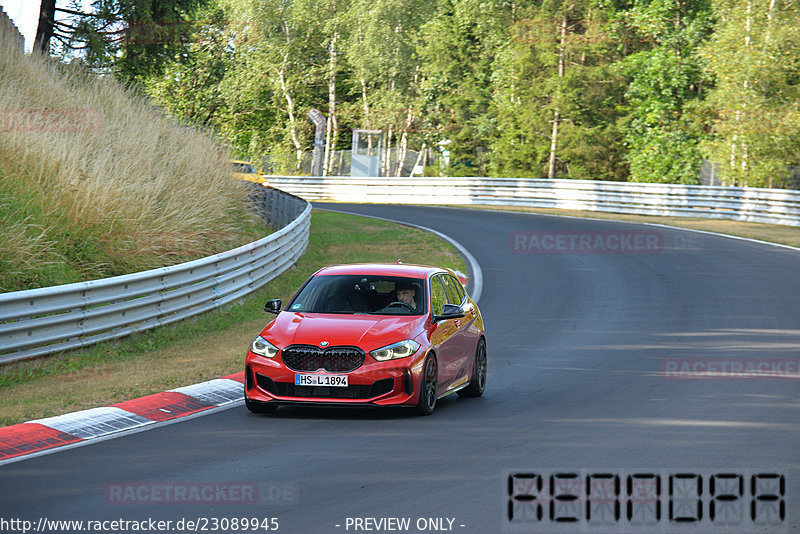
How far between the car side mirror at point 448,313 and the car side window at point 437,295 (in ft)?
0.23

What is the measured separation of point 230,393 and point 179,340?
3.85 m

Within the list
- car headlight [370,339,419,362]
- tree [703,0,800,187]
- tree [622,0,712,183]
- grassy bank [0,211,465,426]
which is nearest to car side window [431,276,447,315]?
car headlight [370,339,419,362]

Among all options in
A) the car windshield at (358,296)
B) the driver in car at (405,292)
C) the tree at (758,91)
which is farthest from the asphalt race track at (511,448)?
the tree at (758,91)

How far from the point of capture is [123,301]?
14609 mm

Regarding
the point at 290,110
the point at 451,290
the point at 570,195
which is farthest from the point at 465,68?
the point at 451,290

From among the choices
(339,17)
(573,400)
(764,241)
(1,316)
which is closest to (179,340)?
(1,316)

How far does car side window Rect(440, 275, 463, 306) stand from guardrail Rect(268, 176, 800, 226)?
2577 centimetres

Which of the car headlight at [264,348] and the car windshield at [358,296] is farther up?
the car windshield at [358,296]

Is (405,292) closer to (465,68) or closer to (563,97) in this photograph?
(563,97)

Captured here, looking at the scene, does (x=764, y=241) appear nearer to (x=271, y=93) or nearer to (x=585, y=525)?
(x=585, y=525)

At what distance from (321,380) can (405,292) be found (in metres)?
1.80

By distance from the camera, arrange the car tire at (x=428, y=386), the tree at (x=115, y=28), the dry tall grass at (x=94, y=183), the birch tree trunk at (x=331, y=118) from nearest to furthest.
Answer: the car tire at (x=428, y=386)
the dry tall grass at (x=94, y=183)
the tree at (x=115, y=28)
the birch tree trunk at (x=331, y=118)

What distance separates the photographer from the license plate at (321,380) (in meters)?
10.2

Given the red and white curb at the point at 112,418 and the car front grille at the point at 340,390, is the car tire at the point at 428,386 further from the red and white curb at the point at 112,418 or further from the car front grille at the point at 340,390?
the red and white curb at the point at 112,418
